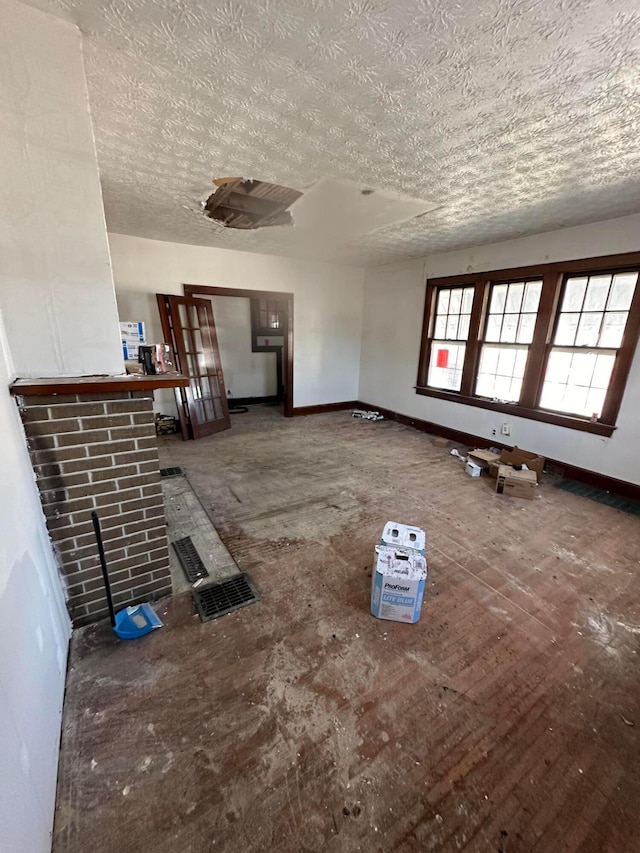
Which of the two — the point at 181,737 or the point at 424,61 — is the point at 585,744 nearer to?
the point at 181,737

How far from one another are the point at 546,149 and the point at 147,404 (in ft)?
9.28

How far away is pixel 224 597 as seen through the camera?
200 centimetres

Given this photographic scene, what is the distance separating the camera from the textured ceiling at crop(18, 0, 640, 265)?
4.00ft

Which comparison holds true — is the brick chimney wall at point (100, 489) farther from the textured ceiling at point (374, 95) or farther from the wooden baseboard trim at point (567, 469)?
the wooden baseboard trim at point (567, 469)

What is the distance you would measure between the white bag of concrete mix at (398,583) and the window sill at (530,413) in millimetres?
2902

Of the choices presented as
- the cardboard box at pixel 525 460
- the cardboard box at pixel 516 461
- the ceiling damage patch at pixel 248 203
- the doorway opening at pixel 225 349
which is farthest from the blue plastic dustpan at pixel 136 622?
the cardboard box at pixel 525 460

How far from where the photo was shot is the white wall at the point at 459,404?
10.7 feet

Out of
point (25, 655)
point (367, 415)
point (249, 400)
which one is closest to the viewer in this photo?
point (25, 655)

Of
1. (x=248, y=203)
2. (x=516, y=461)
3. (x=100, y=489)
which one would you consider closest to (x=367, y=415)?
(x=516, y=461)

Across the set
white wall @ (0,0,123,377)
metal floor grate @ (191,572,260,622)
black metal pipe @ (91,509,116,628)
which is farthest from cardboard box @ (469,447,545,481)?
white wall @ (0,0,123,377)

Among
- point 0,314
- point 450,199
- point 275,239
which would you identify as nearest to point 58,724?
point 0,314

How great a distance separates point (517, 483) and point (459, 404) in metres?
Result: 1.76

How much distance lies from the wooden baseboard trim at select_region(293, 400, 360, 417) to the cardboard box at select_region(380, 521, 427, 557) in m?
4.24

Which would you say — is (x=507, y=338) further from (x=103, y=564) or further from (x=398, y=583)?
(x=103, y=564)
